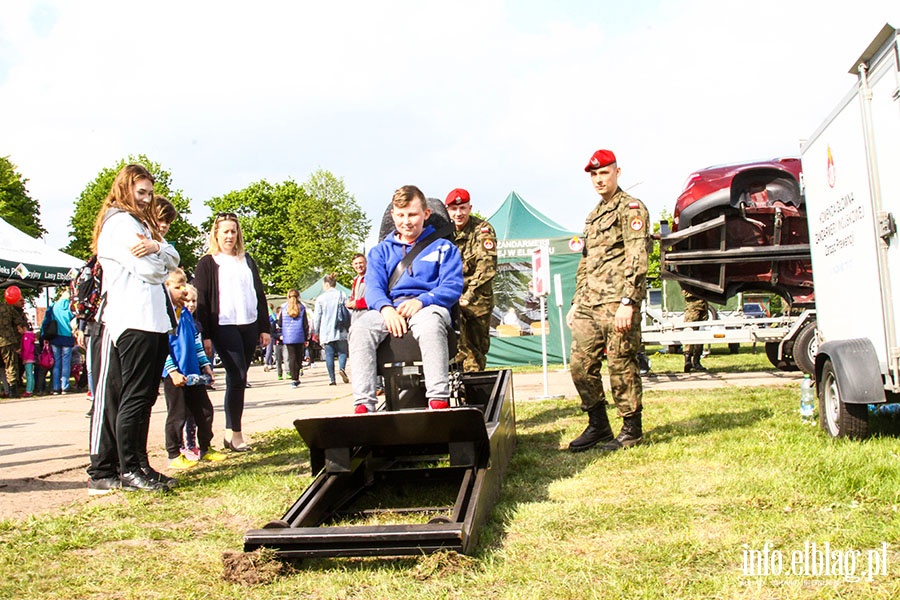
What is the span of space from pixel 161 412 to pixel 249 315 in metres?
5.00

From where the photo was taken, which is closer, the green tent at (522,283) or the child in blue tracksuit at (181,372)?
the child in blue tracksuit at (181,372)

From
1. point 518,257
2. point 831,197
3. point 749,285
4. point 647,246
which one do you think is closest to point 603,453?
point 647,246

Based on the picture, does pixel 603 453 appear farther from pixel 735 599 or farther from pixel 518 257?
pixel 518 257

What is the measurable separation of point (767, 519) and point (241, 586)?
2183 millimetres

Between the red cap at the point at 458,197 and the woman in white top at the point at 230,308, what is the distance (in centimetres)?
186

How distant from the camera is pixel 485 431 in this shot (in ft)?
12.1

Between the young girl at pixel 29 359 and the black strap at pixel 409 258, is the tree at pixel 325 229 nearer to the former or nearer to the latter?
the young girl at pixel 29 359

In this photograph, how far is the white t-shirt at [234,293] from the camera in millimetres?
6289

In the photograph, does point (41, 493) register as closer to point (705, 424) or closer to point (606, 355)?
point (606, 355)

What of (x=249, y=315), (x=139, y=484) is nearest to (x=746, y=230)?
(x=249, y=315)

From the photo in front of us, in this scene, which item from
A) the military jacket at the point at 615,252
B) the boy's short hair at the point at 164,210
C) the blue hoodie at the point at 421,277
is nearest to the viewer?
the blue hoodie at the point at 421,277

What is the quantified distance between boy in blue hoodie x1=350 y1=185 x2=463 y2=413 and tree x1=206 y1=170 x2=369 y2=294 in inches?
1921

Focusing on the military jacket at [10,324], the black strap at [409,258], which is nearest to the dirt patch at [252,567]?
the black strap at [409,258]

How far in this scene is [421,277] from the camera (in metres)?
4.52
